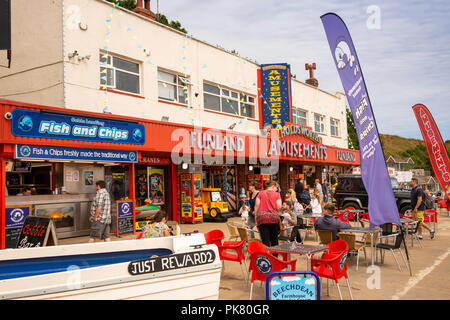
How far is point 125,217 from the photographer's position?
11477mm

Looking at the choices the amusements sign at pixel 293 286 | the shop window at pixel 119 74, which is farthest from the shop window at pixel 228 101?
the amusements sign at pixel 293 286

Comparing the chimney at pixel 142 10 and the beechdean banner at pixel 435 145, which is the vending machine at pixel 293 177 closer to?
the beechdean banner at pixel 435 145

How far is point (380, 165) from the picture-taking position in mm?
6176

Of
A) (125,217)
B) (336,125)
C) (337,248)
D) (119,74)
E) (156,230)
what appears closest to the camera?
(337,248)

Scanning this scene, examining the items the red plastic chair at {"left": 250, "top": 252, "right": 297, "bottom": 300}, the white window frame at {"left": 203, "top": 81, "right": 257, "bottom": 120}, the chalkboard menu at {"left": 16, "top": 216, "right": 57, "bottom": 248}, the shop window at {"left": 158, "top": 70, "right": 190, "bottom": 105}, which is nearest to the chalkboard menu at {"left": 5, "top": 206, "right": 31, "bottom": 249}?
the chalkboard menu at {"left": 16, "top": 216, "right": 57, "bottom": 248}

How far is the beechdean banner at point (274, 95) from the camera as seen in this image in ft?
60.7

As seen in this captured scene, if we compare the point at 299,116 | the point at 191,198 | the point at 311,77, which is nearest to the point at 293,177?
the point at 299,116

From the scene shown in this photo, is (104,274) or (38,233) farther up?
(38,233)

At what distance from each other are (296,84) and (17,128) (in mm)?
18100

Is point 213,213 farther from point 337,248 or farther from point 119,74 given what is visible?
point 337,248

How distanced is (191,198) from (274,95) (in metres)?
7.32

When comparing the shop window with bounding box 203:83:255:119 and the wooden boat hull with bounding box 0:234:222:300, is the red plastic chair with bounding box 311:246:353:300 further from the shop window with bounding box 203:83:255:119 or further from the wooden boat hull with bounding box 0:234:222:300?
the shop window with bounding box 203:83:255:119

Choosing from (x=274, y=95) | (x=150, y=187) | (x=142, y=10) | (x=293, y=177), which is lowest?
(x=150, y=187)
